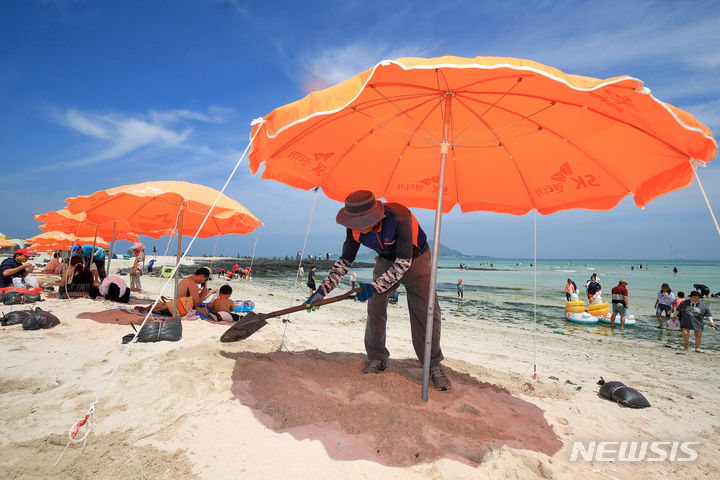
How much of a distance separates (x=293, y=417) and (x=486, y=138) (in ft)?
11.0

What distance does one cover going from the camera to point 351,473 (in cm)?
202

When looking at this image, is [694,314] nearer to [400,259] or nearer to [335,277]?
[400,259]

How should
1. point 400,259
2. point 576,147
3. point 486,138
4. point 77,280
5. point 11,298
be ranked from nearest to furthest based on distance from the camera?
point 400,259 → point 576,147 → point 486,138 → point 11,298 → point 77,280

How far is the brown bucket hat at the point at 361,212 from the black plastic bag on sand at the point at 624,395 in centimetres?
352

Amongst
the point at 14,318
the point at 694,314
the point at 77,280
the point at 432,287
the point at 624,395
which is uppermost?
the point at 432,287

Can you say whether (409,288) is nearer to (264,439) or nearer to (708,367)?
(264,439)

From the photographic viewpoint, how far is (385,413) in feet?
8.66

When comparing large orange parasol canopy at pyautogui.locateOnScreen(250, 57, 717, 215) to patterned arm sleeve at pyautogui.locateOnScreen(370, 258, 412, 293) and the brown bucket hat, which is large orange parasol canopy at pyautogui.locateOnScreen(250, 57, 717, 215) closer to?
the brown bucket hat

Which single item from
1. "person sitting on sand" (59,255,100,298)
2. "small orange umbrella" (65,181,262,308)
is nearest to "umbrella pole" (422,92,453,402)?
"small orange umbrella" (65,181,262,308)

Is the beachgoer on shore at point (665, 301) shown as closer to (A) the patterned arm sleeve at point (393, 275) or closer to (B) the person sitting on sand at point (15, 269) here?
(A) the patterned arm sleeve at point (393, 275)

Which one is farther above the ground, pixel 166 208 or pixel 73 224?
pixel 166 208

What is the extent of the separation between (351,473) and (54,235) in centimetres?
2262

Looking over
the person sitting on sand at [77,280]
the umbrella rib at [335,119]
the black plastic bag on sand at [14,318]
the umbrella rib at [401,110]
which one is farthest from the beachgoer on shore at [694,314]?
the person sitting on sand at [77,280]

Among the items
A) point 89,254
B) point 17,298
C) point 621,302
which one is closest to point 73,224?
point 89,254
